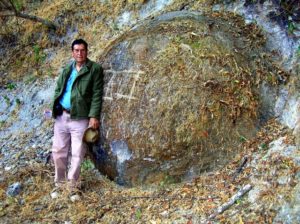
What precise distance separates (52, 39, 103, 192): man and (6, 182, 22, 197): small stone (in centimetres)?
50

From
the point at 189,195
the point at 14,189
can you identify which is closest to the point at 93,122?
the point at 14,189

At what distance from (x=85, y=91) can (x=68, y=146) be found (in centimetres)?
80

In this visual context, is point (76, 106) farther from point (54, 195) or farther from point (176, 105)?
point (176, 105)

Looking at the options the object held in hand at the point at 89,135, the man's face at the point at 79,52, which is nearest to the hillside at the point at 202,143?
the object held in hand at the point at 89,135

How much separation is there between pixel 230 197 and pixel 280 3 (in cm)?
316

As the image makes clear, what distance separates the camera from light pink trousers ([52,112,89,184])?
5180 millimetres

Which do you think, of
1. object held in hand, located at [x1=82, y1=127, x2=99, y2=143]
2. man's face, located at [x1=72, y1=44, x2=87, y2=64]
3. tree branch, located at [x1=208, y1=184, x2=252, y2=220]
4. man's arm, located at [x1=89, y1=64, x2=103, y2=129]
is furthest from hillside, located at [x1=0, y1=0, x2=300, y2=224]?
man's face, located at [x1=72, y1=44, x2=87, y2=64]

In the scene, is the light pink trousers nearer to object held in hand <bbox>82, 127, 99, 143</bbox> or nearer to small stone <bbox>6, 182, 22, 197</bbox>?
object held in hand <bbox>82, 127, 99, 143</bbox>

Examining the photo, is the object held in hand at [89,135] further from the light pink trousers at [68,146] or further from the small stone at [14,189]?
the small stone at [14,189]

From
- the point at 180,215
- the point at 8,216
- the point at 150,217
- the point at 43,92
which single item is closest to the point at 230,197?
the point at 180,215

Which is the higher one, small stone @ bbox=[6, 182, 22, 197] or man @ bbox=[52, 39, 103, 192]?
man @ bbox=[52, 39, 103, 192]

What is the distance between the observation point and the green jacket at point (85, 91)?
5.11m

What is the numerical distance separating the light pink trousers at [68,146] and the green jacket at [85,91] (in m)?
0.12

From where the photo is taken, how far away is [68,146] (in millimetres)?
5422
